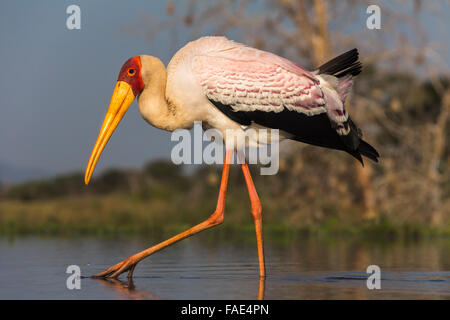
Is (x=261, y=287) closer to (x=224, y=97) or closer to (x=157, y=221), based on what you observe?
(x=224, y=97)

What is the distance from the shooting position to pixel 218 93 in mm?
6012

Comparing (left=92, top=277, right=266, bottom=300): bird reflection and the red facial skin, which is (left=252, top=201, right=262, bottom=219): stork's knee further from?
the red facial skin

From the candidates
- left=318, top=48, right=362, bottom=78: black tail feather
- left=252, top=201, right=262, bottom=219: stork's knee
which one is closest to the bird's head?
left=252, top=201, right=262, bottom=219: stork's knee

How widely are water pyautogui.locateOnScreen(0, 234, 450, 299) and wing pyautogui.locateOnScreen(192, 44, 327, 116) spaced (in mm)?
1278

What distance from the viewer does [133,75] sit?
620 centimetres

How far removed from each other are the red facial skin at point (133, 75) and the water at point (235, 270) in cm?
143

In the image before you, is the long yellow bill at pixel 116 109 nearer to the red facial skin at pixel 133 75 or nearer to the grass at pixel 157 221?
the red facial skin at pixel 133 75

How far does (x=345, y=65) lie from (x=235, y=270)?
187cm

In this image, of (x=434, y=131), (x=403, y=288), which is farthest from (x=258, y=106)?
(x=434, y=131)

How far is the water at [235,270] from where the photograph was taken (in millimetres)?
4930

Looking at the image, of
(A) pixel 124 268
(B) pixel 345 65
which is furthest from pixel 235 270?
(B) pixel 345 65

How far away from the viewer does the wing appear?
A: 6.04 meters

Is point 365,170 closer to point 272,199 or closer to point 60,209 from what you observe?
point 272,199
